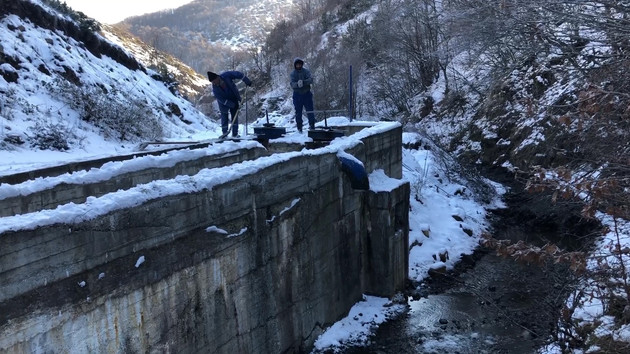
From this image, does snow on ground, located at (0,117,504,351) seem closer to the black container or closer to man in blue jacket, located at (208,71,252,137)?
the black container

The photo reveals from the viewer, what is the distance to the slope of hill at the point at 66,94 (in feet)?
44.2

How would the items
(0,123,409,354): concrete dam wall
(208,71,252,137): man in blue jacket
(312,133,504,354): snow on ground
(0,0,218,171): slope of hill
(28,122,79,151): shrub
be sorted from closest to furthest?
(0,123,409,354): concrete dam wall, (312,133,504,354): snow on ground, (208,71,252,137): man in blue jacket, (28,122,79,151): shrub, (0,0,218,171): slope of hill

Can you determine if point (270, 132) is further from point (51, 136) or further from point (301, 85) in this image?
point (51, 136)

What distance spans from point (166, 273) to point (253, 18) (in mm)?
150320

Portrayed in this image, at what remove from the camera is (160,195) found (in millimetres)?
5824

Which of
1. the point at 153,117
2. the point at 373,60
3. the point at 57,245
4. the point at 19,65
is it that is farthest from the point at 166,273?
the point at 373,60

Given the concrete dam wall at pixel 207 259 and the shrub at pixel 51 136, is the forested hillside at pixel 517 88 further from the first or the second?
the shrub at pixel 51 136

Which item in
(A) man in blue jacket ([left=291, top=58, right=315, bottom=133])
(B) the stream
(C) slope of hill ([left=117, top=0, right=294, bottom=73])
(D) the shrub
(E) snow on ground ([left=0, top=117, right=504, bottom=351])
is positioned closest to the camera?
(E) snow on ground ([left=0, top=117, right=504, bottom=351])

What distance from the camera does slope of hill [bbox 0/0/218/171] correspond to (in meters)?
13.5

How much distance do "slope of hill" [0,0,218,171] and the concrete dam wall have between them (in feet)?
20.2

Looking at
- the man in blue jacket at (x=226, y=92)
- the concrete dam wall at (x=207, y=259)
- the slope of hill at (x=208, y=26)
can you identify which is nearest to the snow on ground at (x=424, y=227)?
the concrete dam wall at (x=207, y=259)

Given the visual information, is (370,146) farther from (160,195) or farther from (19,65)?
(19,65)

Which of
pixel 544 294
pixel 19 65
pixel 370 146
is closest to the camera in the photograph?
pixel 544 294

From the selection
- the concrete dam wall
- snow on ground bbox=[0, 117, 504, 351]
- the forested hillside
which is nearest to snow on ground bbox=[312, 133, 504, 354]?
snow on ground bbox=[0, 117, 504, 351]
